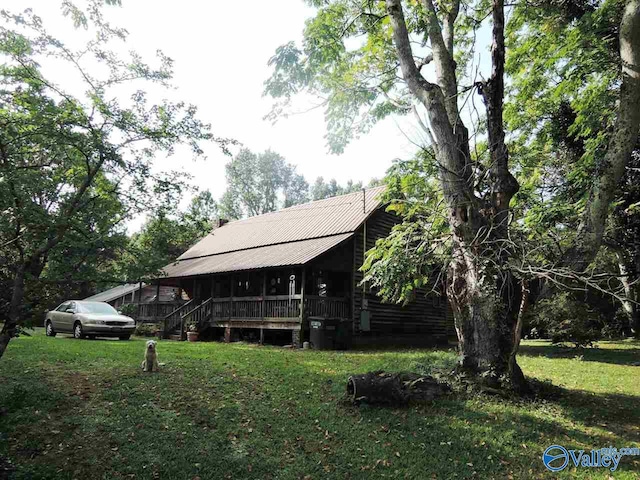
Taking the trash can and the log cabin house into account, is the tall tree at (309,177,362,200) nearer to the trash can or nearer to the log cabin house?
the log cabin house

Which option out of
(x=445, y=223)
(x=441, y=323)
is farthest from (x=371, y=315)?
(x=445, y=223)

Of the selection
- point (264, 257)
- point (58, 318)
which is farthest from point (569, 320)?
point (58, 318)

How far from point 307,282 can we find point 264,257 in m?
2.47

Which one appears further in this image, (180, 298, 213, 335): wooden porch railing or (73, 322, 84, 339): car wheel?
(180, 298, 213, 335): wooden porch railing

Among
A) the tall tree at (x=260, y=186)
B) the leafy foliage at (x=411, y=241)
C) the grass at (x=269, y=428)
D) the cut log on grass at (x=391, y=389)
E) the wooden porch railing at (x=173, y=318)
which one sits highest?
the tall tree at (x=260, y=186)

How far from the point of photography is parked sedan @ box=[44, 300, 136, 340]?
54.5 feet

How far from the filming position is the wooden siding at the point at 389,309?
60.6 feet

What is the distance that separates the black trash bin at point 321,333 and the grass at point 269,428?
19.6ft

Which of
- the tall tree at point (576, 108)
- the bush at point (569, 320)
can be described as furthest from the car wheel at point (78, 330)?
the bush at point (569, 320)

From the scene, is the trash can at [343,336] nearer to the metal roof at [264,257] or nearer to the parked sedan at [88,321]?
the metal roof at [264,257]

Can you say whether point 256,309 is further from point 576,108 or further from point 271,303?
point 576,108

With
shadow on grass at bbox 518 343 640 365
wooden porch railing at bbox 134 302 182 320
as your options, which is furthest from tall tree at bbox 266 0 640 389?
wooden porch railing at bbox 134 302 182 320

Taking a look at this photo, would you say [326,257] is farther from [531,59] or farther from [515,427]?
[515,427]

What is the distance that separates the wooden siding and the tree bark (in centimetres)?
977
